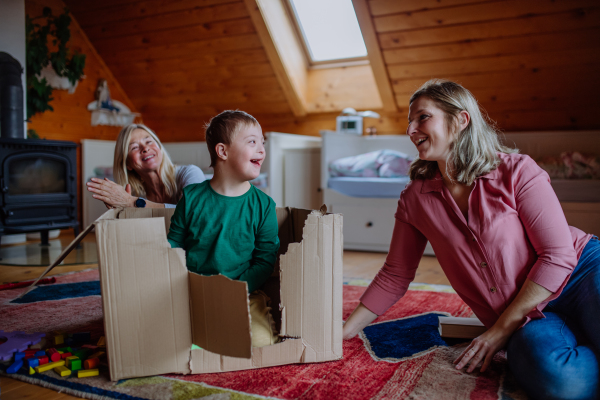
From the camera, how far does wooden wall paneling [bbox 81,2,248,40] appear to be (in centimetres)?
371

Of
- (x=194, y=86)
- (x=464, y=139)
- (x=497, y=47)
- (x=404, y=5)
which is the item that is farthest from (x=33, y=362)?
(x=194, y=86)

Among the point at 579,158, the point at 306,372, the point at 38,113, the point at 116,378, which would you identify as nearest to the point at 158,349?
the point at 116,378

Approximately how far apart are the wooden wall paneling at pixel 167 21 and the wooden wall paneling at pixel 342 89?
32.6 inches

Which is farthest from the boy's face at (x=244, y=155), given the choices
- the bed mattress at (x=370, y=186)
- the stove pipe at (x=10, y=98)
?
the stove pipe at (x=10, y=98)

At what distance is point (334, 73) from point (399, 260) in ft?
9.65

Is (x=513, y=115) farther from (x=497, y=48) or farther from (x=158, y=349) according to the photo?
(x=158, y=349)

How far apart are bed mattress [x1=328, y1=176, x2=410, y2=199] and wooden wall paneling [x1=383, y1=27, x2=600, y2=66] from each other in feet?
2.95

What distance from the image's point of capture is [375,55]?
134 inches

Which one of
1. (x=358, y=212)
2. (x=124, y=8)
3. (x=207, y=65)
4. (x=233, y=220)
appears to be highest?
(x=124, y=8)

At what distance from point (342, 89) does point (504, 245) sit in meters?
3.03

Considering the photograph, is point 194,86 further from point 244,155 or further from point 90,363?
point 90,363

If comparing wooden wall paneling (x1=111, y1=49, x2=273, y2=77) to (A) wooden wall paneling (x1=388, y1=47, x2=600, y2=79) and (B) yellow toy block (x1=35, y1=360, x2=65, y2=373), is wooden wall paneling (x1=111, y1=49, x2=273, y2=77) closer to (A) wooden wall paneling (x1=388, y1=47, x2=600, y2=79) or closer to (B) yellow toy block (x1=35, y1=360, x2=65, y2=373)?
(A) wooden wall paneling (x1=388, y1=47, x2=600, y2=79)

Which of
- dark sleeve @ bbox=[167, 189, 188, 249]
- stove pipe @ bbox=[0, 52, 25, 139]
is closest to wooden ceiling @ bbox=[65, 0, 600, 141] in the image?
stove pipe @ bbox=[0, 52, 25, 139]

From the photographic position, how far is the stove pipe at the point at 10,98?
9.96 feet
